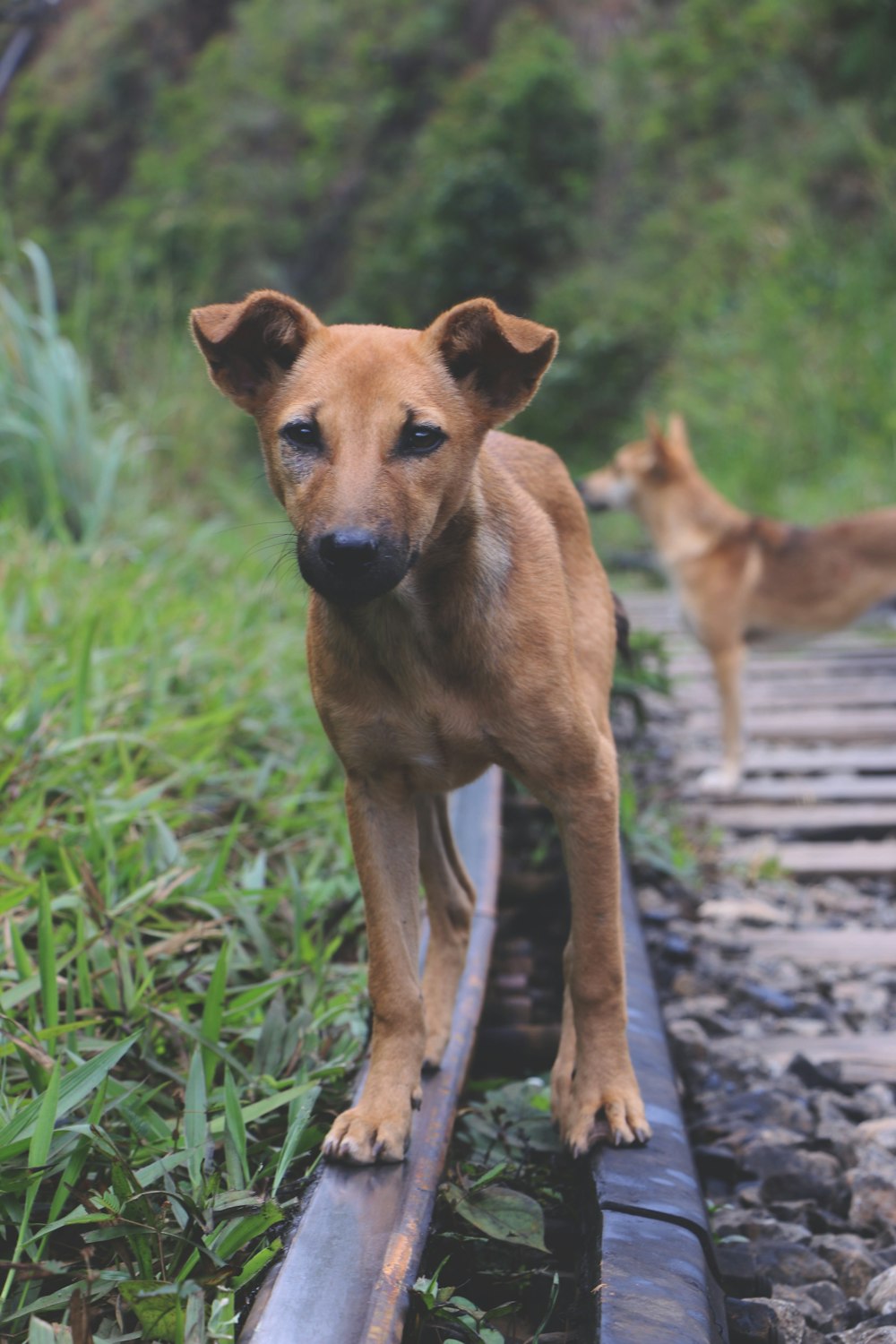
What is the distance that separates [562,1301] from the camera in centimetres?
217

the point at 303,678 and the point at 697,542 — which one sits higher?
the point at 697,542

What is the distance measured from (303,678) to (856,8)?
1601 centimetres

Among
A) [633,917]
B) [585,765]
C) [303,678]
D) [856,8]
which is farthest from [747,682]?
[856,8]

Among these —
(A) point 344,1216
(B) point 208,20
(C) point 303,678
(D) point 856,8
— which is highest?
(B) point 208,20

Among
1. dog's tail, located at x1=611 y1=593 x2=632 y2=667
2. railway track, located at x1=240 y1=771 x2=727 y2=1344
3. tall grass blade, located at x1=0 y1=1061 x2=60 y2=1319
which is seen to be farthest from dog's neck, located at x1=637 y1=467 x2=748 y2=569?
tall grass blade, located at x1=0 y1=1061 x2=60 y2=1319

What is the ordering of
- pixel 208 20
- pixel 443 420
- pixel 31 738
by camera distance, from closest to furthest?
1. pixel 443 420
2. pixel 31 738
3. pixel 208 20

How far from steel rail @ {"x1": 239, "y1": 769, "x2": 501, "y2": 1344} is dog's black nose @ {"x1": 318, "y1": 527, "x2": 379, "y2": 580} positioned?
1.00m

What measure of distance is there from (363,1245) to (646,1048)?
103cm

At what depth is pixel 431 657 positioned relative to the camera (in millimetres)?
2447

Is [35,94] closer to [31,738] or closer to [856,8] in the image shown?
[856,8]

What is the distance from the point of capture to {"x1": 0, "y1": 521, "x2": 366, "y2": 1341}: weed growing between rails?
2.09m

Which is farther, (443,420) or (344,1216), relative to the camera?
(443,420)

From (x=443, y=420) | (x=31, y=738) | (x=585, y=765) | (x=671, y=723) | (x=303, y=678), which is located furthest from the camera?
(x=671, y=723)

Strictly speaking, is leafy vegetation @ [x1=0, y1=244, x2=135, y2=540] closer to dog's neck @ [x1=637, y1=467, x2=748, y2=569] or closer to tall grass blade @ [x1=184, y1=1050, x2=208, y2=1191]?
dog's neck @ [x1=637, y1=467, x2=748, y2=569]
